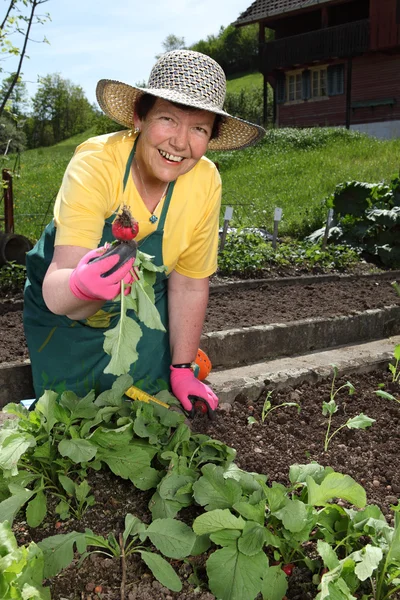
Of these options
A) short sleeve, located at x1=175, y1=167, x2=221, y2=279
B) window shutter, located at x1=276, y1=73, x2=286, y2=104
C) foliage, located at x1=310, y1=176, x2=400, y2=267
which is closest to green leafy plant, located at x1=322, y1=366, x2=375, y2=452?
short sleeve, located at x1=175, y1=167, x2=221, y2=279

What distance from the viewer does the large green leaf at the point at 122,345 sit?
1716 mm

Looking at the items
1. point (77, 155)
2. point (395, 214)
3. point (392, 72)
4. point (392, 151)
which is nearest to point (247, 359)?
point (77, 155)

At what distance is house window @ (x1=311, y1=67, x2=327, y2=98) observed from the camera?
899 inches

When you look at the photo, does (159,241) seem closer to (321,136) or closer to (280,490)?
(280,490)

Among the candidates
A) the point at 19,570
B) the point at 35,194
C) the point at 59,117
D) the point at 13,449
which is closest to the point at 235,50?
the point at 59,117

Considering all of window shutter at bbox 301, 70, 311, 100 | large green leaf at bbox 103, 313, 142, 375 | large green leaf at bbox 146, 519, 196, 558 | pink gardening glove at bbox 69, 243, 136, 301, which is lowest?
large green leaf at bbox 146, 519, 196, 558

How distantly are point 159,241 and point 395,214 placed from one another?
570 centimetres

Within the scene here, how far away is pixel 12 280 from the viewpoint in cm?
509

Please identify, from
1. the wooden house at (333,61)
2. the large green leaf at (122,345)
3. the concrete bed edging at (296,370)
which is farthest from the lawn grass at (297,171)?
the large green leaf at (122,345)

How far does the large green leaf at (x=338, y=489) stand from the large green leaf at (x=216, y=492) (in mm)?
195

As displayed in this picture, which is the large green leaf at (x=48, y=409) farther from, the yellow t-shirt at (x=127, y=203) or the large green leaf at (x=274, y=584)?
the large green leaf at (x=274, y=584)

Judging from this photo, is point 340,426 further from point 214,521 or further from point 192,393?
point 214,521

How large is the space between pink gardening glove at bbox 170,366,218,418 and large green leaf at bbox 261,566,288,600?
1003mm

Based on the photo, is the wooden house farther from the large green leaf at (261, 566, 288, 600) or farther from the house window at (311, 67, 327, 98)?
the large green leaf at (261, 566, 288, 600)
